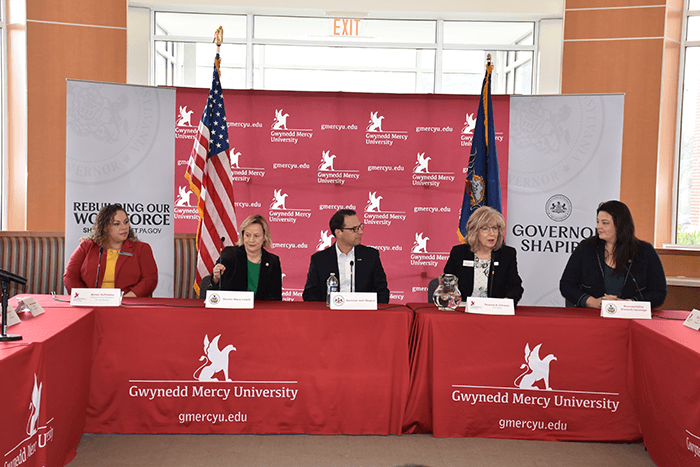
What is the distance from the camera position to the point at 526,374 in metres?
2.51

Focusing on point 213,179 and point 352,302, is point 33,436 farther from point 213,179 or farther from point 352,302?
point 213,179

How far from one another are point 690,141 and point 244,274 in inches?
207

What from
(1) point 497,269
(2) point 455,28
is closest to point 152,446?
(1) point 497,269

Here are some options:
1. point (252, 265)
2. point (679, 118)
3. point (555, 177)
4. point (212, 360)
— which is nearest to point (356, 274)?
point (252, 265)

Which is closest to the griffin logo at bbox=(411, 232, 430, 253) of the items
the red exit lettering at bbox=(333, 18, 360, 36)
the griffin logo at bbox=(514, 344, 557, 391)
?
the griffin logo at bbox=(514, 344, 557, 391)

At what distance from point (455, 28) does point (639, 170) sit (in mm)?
2531

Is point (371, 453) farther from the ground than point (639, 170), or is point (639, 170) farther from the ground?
point (639, 170)

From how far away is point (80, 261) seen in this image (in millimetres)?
3330

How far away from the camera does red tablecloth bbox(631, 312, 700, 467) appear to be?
78.5 inches

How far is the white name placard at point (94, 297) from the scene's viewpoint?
2.51 meters

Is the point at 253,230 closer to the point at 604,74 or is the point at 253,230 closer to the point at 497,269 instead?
the point at 497,269

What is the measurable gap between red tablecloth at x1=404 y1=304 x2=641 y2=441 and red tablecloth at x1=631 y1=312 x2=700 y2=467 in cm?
11

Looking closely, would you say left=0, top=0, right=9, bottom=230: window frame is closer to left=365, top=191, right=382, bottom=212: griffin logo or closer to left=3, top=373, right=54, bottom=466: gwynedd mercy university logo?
left=365, top=191, right=382, bottom=212: griffin logo

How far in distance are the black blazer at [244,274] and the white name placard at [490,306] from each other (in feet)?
4.04
